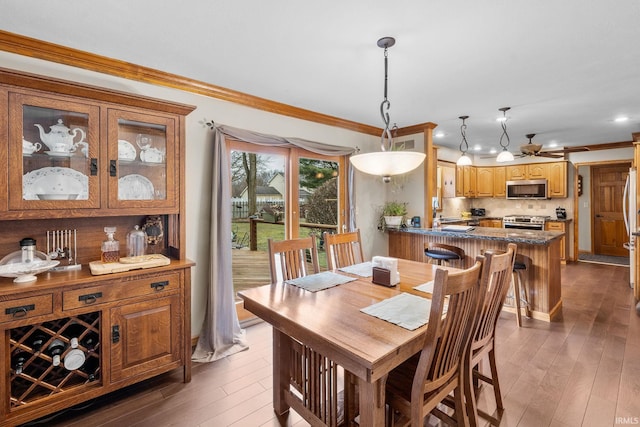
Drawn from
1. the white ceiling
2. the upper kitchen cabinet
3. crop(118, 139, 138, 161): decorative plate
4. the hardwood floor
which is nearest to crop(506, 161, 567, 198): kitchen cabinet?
the white ceiling

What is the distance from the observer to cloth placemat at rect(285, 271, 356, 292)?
2.08 m

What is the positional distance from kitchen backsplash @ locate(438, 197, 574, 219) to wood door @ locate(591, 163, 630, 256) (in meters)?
1.01

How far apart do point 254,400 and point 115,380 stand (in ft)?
3.06

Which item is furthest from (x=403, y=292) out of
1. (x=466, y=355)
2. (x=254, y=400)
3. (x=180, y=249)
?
(x=180, y=249)

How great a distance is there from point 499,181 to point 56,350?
26.2 feet

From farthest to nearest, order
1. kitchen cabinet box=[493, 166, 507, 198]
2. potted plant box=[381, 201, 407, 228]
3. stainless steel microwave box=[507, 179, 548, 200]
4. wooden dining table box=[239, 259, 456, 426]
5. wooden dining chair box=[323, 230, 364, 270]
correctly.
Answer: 1. kitchen cabinet box=[493, 166, 507, 198]
2. stainless steel microwave box=[507, 179, 548, 200]
3. potted plant box=[381, 201, 407, 228]
4. wooden dining chair box=[323, 230, 364, 270]
5. wooden dining table box=[239, 259, 456, 426]

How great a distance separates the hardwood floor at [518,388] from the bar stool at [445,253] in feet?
2.79

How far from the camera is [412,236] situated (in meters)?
4.48

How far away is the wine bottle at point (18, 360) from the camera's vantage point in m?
1.81

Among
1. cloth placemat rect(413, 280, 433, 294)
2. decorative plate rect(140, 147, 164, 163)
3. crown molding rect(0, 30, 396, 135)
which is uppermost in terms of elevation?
crown molding rect(0, 30, 396, 135)

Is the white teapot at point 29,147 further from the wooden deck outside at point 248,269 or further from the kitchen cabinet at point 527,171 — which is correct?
the kitchen cabinet at point 527,171

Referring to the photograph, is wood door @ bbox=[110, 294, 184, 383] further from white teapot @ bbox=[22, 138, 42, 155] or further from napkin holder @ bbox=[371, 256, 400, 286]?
napkin holder @ bbox=[371, 256, 400, 286]

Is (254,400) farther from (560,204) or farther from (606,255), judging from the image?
(606,255)

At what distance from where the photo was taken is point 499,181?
7164 mm
